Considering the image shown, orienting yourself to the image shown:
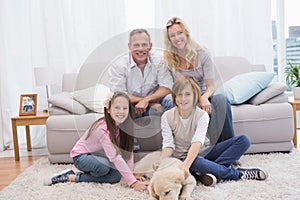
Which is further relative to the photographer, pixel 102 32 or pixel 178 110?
pixel 102 32

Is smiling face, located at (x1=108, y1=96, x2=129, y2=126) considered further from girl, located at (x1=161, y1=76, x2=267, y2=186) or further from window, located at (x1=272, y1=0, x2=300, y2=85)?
window, located at (x1=272, y1=0, x2=300, y2=85)

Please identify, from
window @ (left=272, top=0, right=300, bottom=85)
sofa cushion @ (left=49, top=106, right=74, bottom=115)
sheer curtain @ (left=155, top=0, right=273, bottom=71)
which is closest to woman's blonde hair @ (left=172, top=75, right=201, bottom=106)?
sofa cushion @ (left=49, top=106, right=74, bottom=115)

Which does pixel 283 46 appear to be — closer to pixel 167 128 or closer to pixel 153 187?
pixel 167 128

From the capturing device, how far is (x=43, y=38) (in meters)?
3.78

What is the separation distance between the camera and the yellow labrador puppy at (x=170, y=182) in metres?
1.96

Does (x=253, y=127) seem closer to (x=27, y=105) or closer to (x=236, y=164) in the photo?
(x=236, y=164)

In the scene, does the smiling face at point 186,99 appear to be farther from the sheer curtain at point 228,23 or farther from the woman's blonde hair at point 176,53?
the sheer curtain at point 228,23

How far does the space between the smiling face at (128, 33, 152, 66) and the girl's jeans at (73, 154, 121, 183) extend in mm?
621

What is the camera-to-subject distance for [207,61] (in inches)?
97.2

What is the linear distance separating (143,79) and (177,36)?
0.34 m

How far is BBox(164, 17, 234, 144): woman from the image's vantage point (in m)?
2.26

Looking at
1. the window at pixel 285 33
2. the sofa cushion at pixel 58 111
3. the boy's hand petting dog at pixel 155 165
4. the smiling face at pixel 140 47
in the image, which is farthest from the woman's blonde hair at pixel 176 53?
the window at pixel 285 33

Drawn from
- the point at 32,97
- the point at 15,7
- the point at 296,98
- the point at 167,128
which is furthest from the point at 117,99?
the point at 15,7

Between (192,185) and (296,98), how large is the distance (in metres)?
1.65
